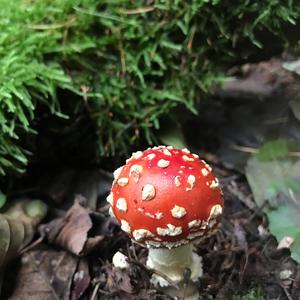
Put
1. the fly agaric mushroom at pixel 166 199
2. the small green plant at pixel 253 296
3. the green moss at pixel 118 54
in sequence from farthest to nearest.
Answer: the green moss at pixel 118 54 < the small green plant at pixel 253 296 < the fly agaric mushroom at pixel 166 199

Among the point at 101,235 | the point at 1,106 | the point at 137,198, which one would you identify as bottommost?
the point at 101,235

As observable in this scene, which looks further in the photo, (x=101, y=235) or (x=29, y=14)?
(x=29, y=14)

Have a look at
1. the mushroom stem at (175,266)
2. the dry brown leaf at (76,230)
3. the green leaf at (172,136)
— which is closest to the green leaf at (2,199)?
the dry brown leaf at (76,230)

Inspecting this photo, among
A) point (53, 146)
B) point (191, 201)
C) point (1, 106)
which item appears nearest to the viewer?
point (191, 201)

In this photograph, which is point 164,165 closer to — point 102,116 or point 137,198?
point 137,198

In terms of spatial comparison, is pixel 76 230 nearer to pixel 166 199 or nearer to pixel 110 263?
pixel 110 263

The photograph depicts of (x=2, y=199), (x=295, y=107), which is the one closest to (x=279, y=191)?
(x=295, y=107)

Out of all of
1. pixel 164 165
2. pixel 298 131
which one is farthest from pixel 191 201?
pixel 298 131

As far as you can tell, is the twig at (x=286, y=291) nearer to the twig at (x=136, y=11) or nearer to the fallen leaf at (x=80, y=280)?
the fallen leaf at (x=80, y=280)
